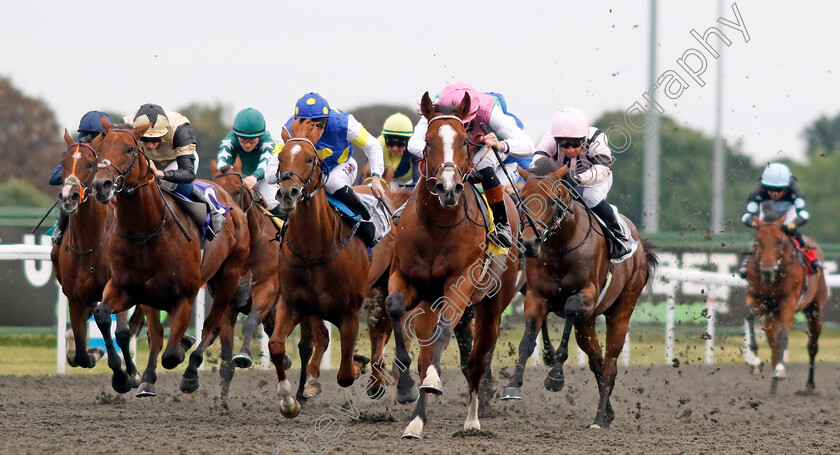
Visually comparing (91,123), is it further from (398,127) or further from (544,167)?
(544,167)

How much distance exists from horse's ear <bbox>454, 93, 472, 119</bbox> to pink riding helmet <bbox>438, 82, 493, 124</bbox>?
37mm

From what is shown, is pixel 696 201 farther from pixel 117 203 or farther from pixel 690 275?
pixel 117 203

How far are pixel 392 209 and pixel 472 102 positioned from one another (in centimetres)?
196

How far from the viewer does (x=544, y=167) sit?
24.1 feet

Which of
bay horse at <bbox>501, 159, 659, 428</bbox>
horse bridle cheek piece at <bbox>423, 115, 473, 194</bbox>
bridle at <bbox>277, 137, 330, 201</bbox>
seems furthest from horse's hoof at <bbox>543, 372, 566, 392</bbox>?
bridle at <bbox>277, 137, 330, 201</bbox>

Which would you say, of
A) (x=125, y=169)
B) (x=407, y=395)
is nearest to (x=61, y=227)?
(x=125, y=169)

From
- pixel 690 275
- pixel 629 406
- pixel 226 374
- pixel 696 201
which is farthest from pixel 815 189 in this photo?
pixel 226 374

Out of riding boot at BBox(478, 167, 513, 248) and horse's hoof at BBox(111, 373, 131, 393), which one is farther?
Answer: horse's hoof at BBox(111, 373, 131, 393)

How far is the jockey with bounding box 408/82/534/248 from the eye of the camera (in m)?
6.57

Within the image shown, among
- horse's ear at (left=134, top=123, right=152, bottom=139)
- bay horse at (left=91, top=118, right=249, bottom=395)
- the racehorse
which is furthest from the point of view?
the racehorse

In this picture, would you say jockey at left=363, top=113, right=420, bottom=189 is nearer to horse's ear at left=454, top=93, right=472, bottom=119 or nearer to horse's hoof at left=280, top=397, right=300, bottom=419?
horse's hoof at left=280, top=397, right=300, bottom=419

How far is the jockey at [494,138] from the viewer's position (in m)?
6.57

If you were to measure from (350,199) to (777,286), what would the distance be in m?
5.96

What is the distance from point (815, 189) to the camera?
119 feet
